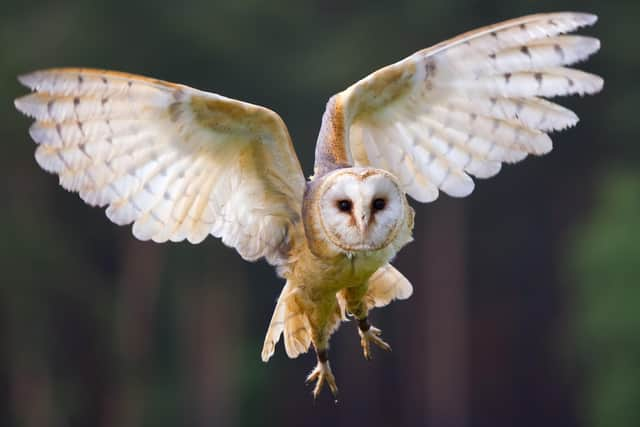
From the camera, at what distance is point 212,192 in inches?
200

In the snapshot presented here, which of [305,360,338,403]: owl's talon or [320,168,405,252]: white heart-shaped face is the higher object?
[320,168,405,252]: white heart-shaped face

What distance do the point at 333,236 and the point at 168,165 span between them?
70cm

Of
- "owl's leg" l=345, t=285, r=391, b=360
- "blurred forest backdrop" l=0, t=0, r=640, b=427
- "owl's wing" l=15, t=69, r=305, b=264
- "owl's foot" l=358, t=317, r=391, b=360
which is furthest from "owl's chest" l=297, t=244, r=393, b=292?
"blurred forest backdrop" l=0, t=0, r=640, b=427

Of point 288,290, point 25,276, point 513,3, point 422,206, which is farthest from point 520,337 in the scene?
point 288,290

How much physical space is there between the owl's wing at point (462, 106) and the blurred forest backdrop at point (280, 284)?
1339 cm

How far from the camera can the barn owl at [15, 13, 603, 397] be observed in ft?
15.3

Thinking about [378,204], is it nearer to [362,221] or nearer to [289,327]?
[362,221]

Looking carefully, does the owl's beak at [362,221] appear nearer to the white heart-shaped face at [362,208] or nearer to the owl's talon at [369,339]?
the white heart-shaped face at [362,208]

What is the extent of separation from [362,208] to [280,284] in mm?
17954

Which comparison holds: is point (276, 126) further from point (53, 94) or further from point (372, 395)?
point (372, 395)

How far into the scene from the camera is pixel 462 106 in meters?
5.26

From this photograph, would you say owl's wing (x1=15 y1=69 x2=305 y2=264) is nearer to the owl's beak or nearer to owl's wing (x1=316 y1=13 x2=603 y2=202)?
owl's wing (x1=316 y1=13 x2=603 y2=202)

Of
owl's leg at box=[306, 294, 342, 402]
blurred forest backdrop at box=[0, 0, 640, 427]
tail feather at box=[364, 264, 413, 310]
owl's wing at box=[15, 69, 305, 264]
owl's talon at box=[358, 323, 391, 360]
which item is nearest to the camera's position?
owl's wing at box=[15, 69, 305, 264]

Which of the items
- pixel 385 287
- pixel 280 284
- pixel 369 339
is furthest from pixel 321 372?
pixel 280 284
